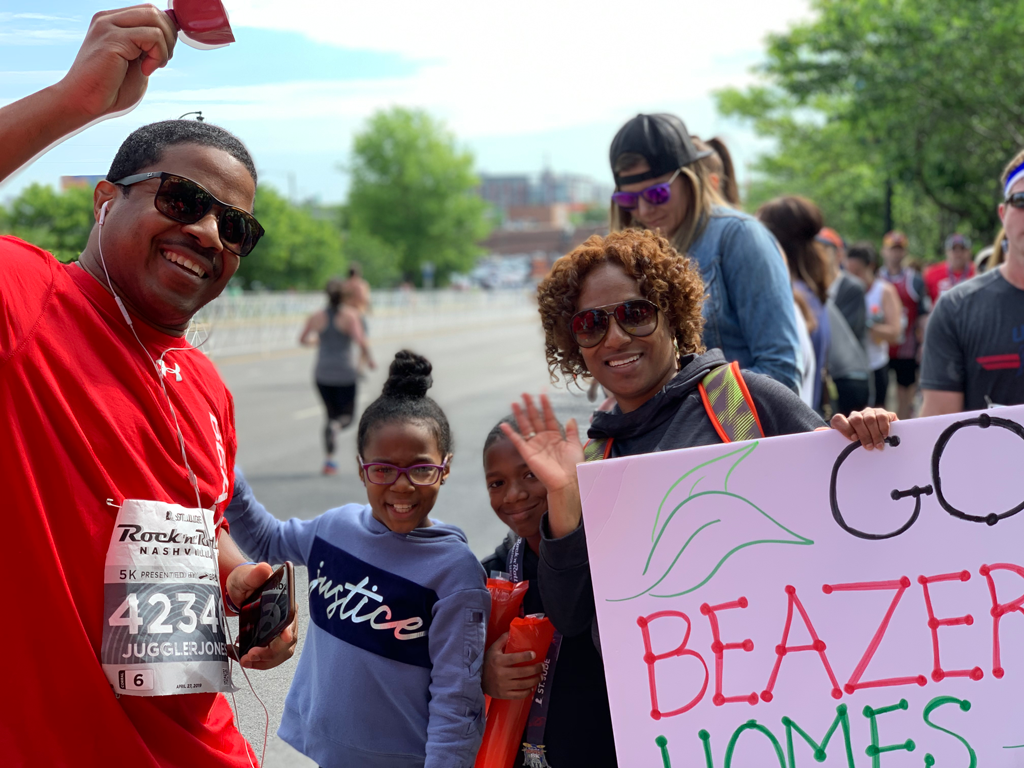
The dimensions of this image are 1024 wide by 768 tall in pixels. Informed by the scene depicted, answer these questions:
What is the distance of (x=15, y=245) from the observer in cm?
177

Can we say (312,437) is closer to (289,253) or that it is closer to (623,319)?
(623,319)

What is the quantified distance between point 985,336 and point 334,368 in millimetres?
7487

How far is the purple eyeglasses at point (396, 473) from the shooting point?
2486 mm

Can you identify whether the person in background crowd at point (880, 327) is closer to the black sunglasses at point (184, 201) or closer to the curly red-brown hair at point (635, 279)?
the curly red-brown hair at point (635, 279)

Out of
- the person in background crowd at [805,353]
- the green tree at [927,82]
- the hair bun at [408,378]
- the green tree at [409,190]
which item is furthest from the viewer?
the green tree at [409,190]

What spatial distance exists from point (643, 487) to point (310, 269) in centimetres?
5060

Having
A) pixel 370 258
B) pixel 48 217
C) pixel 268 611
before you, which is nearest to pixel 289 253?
pixel 370 258

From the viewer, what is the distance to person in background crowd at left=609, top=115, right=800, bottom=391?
10.2ft

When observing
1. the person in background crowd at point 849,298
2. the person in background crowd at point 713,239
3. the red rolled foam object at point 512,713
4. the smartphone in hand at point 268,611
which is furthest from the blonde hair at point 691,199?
the person in background crowd at point 849,298

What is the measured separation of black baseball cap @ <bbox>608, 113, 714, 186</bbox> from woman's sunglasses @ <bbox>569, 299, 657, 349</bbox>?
1.19m

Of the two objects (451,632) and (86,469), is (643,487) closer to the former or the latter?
(451,632)

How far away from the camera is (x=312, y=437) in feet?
39.0

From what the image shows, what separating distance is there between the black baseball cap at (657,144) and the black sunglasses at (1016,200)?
1020mm

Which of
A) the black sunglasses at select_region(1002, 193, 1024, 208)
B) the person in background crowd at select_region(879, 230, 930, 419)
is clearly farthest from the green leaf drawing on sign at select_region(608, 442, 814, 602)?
the person in background crowd at select_region(879, 230, 930, 419)
